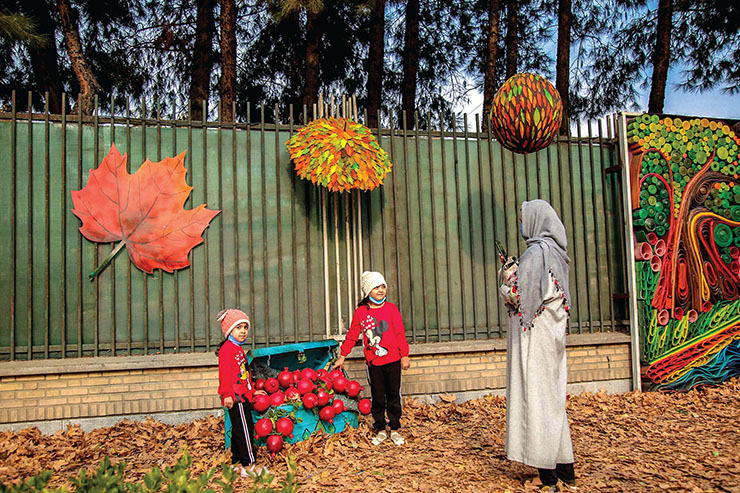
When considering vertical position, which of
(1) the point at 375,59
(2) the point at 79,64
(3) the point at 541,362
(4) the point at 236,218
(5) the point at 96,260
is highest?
(1) the point at 375,59

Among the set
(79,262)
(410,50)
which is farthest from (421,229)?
(410,50)

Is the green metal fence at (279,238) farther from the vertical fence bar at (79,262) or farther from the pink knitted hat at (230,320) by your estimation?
the pink knitted hat at (230,320)

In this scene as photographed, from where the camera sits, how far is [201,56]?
10258 mm

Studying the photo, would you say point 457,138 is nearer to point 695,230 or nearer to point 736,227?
point 695,230

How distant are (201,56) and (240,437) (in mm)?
7816

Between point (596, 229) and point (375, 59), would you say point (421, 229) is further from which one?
point (375, 59)

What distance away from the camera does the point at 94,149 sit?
5.59m

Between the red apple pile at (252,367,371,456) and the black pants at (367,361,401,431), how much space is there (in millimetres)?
126

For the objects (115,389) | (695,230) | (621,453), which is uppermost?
(695,230)

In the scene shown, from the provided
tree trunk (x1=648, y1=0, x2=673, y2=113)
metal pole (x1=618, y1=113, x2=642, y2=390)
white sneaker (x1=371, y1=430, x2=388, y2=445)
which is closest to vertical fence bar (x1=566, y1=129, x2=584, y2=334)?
metal pole (x1=618, y1=113, x2=642, y2=390)

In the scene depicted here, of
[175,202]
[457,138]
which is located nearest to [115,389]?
[175,202]

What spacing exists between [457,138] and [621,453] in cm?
345

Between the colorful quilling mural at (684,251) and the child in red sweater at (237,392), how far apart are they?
13.7 feet

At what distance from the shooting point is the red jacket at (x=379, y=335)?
4863 mm
